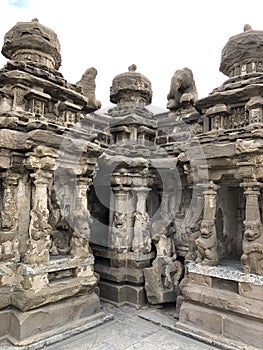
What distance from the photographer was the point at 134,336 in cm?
490

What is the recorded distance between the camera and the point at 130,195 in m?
6.76

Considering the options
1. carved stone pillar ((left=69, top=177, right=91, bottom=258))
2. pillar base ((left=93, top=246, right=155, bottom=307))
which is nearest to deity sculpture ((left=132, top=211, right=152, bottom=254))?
pillar base ((left=93, top=246, right=155, bottom=307))

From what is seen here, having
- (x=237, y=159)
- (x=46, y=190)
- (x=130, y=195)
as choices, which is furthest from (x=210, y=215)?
(x=46, y=190)

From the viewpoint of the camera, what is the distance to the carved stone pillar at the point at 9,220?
4531 millimetres

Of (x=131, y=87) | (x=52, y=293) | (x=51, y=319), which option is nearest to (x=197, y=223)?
(x=52, y=293)

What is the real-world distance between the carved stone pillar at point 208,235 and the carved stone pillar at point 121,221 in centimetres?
187

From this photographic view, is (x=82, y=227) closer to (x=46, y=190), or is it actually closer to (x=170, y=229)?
(x=46, y=190)

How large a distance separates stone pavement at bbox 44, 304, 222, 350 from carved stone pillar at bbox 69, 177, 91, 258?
1306 mm

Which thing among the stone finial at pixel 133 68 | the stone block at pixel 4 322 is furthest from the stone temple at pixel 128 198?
the stone finial at pixel 133 68

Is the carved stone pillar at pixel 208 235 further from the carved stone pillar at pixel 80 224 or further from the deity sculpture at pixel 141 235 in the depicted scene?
the carved stone pillar at pixel 80 224

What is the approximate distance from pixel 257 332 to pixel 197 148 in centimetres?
294

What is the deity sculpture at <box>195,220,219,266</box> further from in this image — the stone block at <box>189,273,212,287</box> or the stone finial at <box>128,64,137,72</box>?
the stone finial at <box>128,64,137,72</box>

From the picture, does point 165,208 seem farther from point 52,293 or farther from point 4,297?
point 4,297

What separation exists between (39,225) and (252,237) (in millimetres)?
3278
